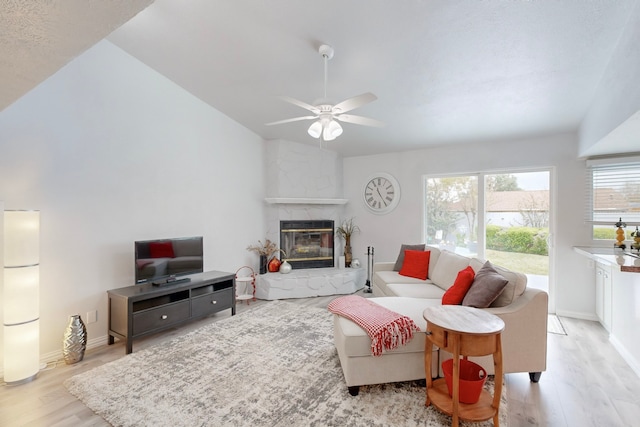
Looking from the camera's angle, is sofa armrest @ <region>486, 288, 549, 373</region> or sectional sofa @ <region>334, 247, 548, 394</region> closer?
sectional sofa @ <region>334, 247, 548, 394</region>

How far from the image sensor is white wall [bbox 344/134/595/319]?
398 cm

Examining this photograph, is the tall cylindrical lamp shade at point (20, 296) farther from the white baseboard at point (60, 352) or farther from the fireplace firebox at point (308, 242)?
the fireplace firebox at point (308, 242)

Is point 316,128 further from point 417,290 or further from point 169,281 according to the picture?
point 169,281

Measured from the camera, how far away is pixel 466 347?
6.29ft

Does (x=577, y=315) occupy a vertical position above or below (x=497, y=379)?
below

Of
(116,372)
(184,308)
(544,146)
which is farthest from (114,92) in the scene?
(544,146)

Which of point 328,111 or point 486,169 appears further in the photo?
point 486,169

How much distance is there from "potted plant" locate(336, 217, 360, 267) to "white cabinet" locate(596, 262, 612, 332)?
138 inches

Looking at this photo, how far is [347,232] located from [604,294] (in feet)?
12.1

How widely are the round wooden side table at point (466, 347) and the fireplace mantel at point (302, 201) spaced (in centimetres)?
356

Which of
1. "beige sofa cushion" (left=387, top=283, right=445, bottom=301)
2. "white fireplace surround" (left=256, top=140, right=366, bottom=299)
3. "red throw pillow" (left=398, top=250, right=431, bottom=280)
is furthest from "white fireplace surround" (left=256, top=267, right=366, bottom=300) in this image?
"beige sofa cushion" (left=387, top=283, right=445, bottom=301)

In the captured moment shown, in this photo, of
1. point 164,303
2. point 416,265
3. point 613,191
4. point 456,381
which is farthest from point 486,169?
point 164,303

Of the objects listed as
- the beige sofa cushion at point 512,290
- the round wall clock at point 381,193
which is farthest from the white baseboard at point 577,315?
the round wall clock at point 381,193

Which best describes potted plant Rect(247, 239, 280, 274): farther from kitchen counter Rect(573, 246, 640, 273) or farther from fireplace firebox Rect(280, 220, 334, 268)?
kitchen counter Rect(573, 246, 640, 273)
